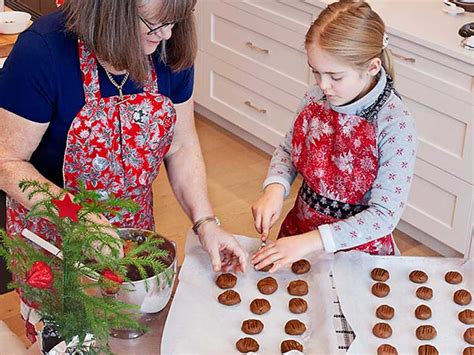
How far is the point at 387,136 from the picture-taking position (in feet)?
5.51

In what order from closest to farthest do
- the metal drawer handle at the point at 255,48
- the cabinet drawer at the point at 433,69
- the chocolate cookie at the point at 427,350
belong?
the chocolate cookie at the point at 427,350, the cabinet drawer at the point at 433,69, the metal drawer handle at the point at 255,48

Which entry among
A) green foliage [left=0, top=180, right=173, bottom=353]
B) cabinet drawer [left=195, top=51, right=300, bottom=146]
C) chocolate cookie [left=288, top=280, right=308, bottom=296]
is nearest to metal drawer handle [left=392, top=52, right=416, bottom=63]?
cabinet drawer [left=195, top=51, right=300, bottom=146]

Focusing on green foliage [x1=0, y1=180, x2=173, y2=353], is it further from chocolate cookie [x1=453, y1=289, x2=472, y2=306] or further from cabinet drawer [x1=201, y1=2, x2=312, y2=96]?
cabinet drawer [x1=201, y1=2, x2=312, y2=96]

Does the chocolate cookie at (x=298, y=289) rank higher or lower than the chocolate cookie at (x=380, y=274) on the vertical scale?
lower

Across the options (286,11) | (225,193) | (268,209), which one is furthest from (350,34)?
(225,193)

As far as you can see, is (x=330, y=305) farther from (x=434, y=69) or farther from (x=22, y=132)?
(x=434, y=69)

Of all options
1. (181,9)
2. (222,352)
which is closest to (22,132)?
(181,9)

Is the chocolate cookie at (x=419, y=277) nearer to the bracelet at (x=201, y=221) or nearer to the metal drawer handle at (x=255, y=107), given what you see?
the bracelet at (x=201, y=221)

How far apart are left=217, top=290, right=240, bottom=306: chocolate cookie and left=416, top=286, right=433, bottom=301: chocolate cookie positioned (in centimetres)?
35

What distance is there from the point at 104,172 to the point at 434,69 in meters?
1.49

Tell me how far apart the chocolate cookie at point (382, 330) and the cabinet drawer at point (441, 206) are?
1.45 metres

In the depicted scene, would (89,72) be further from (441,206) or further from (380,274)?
(441,206)

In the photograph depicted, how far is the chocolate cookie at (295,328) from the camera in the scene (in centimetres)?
148

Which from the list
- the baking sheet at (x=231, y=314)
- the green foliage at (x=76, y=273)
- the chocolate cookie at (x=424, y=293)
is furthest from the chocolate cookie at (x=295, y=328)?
the green foliage at (x=76, y=273)
